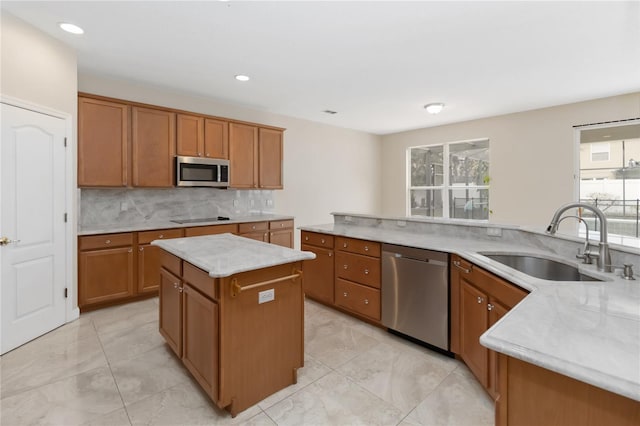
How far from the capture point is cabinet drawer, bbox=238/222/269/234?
4.47 meters

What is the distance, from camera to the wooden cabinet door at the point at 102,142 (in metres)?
3.34

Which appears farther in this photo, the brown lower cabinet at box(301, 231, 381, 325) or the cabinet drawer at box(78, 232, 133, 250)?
the cabinet drawer at box(78, 232, 133, 250)

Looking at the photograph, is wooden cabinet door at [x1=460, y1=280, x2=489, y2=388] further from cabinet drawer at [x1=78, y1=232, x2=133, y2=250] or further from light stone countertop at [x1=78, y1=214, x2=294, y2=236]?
cabinet drawer at [x1=78, y1=232, x2=133, y2=250]

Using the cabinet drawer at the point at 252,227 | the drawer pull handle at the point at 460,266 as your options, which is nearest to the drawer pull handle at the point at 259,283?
the drawer pull handle at the point at 460,266

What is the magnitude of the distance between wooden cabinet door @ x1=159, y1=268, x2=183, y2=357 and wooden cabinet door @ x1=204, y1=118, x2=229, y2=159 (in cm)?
235

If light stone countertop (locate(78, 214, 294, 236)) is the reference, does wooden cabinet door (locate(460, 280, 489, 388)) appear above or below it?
below

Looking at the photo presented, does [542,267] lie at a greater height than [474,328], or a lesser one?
greater

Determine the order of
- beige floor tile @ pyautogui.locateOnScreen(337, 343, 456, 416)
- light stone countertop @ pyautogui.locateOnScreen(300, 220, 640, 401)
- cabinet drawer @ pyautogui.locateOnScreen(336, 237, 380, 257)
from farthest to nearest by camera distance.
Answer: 1. cabinet drawer @ pyautogui.locateOnScreen(336, 237, 380, 257)
2. beige floor tile @ pyautogui.locateOnScreen(337, 343, 456, 416)
3. light stone countertop @ pyautogui.locateOnScreen(300, 220, 640, 401)

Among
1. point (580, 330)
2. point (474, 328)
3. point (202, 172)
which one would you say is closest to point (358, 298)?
point (474, 328)

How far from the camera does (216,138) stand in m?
4.47

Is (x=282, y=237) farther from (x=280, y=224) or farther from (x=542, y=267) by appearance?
(x=542, y=267)

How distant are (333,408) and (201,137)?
3.73 m

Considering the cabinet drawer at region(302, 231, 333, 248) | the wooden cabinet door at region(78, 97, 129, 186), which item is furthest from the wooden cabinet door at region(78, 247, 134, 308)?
the cabinet drawer at region(302, 231, 333, 248)

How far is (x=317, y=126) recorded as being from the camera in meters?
6.23
